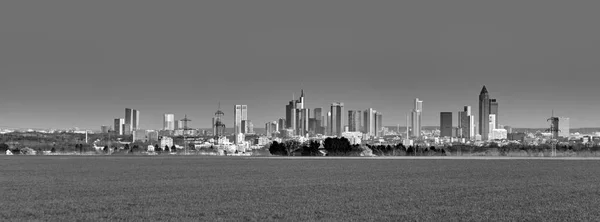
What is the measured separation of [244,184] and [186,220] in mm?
14643

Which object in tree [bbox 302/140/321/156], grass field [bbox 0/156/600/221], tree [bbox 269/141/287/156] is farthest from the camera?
tree [bbox 269/141/287/156]

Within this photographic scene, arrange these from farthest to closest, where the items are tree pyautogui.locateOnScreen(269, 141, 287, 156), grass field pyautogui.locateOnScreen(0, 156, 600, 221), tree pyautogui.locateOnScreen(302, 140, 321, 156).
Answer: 1. tree pyautogui.locateOnScreen(269, 141, 287, 156)
2. tree pyautogui.locateOnScreen(302, 140, 321, 156)
3. grass field pyautogui.locateOnScreen(0, 156, 600, 221)

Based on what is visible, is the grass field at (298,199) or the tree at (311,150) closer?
the grass field at (298,199)

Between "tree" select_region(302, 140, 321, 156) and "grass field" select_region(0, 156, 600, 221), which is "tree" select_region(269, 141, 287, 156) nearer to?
"tree" select_region(302, 140, 321, 156)

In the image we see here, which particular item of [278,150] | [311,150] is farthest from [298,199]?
[278,150]

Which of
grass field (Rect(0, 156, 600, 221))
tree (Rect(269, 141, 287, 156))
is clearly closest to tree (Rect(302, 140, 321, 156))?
tree (Rect(269, 141, 287, 156))

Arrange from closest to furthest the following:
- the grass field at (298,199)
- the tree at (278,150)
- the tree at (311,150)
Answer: the grass field at (298,199), the tree at (311,150), the tree at (278,150)

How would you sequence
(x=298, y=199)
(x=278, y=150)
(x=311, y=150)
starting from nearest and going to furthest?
(x=298, y=199)
(x=311, y=150)
(x=278, y=150)

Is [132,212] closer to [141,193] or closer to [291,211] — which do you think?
[291,211]

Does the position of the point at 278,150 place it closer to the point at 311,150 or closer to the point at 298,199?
the point at 311,150

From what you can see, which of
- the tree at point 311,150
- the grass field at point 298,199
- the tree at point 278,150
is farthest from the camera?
the tree at point 278,150

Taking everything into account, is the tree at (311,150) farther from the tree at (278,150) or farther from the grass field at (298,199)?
the grass field at (298,199)

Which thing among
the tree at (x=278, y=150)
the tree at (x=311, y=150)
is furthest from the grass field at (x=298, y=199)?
the tree at (x=278, y=150)

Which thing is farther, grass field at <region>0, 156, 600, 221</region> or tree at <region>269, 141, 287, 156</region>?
tree at <region>269, 141, 287, 156</region>
